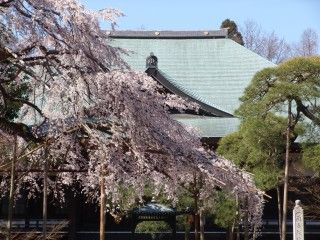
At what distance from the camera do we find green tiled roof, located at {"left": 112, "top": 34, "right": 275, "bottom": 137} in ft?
68.6

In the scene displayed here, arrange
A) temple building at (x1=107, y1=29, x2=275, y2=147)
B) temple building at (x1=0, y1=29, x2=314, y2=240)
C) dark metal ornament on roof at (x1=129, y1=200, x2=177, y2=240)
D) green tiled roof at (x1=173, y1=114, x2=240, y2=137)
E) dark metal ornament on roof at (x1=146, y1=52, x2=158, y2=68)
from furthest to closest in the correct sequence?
temple building at (x1=107, y1=29, x2=275, y2=147), dark metal ornament on roof at (x1=146, y1=52, x2=158, y2=68), green tiled roof at (x1=173, y1=114, x2=240, y2=137), temple building at (x1=0, y1=29, x2=314, y2=240), dark metal ornament on roof at (x1=129, y1=200, x2=177, y2=240)

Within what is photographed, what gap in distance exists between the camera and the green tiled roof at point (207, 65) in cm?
2091

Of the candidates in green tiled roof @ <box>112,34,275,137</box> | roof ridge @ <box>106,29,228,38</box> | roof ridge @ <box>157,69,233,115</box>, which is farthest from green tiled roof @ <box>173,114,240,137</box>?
roof ridge @ <box>106,29,228,38</box>

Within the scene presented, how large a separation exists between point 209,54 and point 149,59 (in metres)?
5.13

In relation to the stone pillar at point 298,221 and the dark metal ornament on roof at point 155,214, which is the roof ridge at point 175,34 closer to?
the dark metal ornament on roof at point 155,214

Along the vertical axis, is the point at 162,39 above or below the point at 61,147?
above

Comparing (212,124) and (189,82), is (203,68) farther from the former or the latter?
(212,124)

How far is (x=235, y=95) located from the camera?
826 inches

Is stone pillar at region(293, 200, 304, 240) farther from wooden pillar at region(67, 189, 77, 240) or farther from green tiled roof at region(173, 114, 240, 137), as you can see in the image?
wooden pillar at region(67, 189, 77, 240)

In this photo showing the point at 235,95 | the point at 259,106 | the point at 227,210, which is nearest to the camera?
the point at 259,106

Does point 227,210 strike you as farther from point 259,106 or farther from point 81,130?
point 81,130

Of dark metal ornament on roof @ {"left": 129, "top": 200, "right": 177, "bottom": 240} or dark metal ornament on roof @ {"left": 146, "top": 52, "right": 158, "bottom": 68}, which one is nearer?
dark metal ornament on roof @ {"left": 129, "top": 200, "right": 177, "bottom": 240}

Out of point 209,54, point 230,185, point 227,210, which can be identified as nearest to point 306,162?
point 227,210

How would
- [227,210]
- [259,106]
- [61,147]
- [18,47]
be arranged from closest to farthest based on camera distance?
[18,47] < [61,147] < [259,106] < [227,210]
